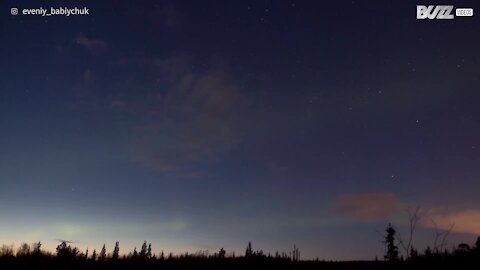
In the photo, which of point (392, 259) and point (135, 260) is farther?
point (135, 260)

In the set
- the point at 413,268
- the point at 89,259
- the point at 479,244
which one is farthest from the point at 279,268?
the point at 89,259

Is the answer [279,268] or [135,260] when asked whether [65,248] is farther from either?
[279,268]

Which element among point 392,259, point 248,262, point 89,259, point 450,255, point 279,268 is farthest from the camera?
point 89,259

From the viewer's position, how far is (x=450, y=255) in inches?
968

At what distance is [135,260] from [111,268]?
Result: 280cm

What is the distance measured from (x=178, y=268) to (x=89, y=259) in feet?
34.8

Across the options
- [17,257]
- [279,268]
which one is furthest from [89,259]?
[279,268]

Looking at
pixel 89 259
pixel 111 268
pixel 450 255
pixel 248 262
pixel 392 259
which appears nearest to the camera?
pixel 450 255

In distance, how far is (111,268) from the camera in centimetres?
3716

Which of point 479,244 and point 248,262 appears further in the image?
point 248,262

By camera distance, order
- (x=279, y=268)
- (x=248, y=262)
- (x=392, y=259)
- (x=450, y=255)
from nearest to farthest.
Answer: (x=450, y=255)
(x=392, y=259)
(x=279, y=268)
(x=248, y=262)

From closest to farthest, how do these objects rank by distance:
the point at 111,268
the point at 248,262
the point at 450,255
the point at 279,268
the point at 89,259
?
the point at 450,255
the point at 279,268
the point at 248,262
the point at 111,268
the point at 89,259

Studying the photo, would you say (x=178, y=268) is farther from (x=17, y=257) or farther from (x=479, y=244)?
(x=479, y=244)

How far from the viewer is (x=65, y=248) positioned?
1793 inches
